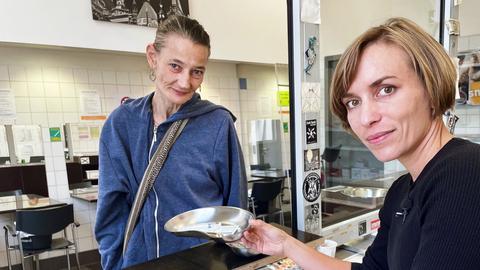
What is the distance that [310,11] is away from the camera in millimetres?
1113

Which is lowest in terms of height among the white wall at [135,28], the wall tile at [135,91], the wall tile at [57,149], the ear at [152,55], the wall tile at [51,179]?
the wall tile at [51,179]

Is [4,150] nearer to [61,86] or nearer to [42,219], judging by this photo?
[61,86]

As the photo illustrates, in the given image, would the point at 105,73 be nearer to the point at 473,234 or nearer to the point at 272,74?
the point at 272,74

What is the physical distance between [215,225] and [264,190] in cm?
237

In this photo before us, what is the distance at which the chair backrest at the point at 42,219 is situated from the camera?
2541mm

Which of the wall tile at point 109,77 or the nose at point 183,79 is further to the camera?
the wall tile at point 109,77

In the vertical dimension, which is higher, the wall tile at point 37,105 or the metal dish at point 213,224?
the wall tile at point 37,105

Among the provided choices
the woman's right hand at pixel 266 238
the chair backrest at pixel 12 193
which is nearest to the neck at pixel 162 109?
the woman's right hand at pixel 266 238

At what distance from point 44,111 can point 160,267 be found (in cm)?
299

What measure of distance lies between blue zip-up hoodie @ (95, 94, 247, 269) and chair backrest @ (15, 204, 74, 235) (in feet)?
6.32

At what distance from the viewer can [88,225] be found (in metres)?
3.48

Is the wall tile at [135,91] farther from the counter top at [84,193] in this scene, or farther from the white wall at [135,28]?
the counter top at [84,193]

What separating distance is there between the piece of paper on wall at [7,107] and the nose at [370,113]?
3.45 meters

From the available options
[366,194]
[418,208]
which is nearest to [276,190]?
[366,194]
